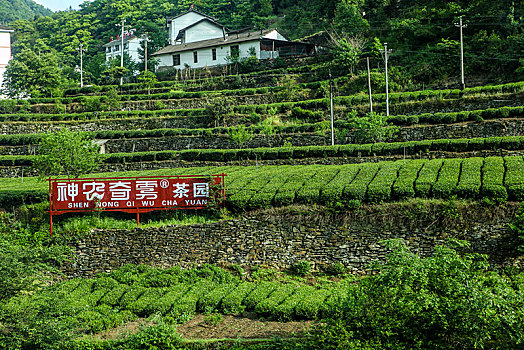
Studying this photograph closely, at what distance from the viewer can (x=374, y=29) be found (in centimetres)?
4884

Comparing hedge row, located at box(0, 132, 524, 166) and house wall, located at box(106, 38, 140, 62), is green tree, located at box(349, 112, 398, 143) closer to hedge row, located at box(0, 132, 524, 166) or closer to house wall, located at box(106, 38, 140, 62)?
hedge row, located at box(0, 132, 524, 166)

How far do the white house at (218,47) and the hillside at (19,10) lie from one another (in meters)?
57.5

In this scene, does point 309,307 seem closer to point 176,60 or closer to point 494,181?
point 494,181

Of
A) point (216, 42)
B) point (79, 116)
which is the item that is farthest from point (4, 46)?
point (79, 116)

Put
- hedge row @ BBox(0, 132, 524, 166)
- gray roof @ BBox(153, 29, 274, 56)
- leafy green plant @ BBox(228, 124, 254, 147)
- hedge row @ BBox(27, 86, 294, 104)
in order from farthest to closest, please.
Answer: gray roof @ BBox(153, 29, 274, 56) → hedge row @ BBox(27, 86, 294, 104) → leafy green plant @ BBox(228, 124, 254, 147) → hedge row @ BBox(0, 132, 524, 166)

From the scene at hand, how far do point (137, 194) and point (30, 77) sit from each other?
38.5 m

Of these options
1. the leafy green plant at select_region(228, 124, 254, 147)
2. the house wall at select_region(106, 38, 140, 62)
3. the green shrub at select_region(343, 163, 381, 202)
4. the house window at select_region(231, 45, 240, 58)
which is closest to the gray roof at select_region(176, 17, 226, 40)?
the house window at select_region(231, 45, 240, 58)

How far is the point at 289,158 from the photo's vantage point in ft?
91.5

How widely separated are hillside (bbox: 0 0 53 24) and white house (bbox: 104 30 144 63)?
114 feet

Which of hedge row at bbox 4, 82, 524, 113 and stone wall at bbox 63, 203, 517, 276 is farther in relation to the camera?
hedge row at bbox 4, 82, 524, 113

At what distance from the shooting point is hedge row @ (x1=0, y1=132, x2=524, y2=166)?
23.5m

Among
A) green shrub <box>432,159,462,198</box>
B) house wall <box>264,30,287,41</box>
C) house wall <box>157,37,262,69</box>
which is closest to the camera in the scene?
green shrub <box>432,159,462,198</box>

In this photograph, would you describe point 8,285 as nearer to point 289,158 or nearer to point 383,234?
point 383,234

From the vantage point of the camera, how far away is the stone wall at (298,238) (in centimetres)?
1619
